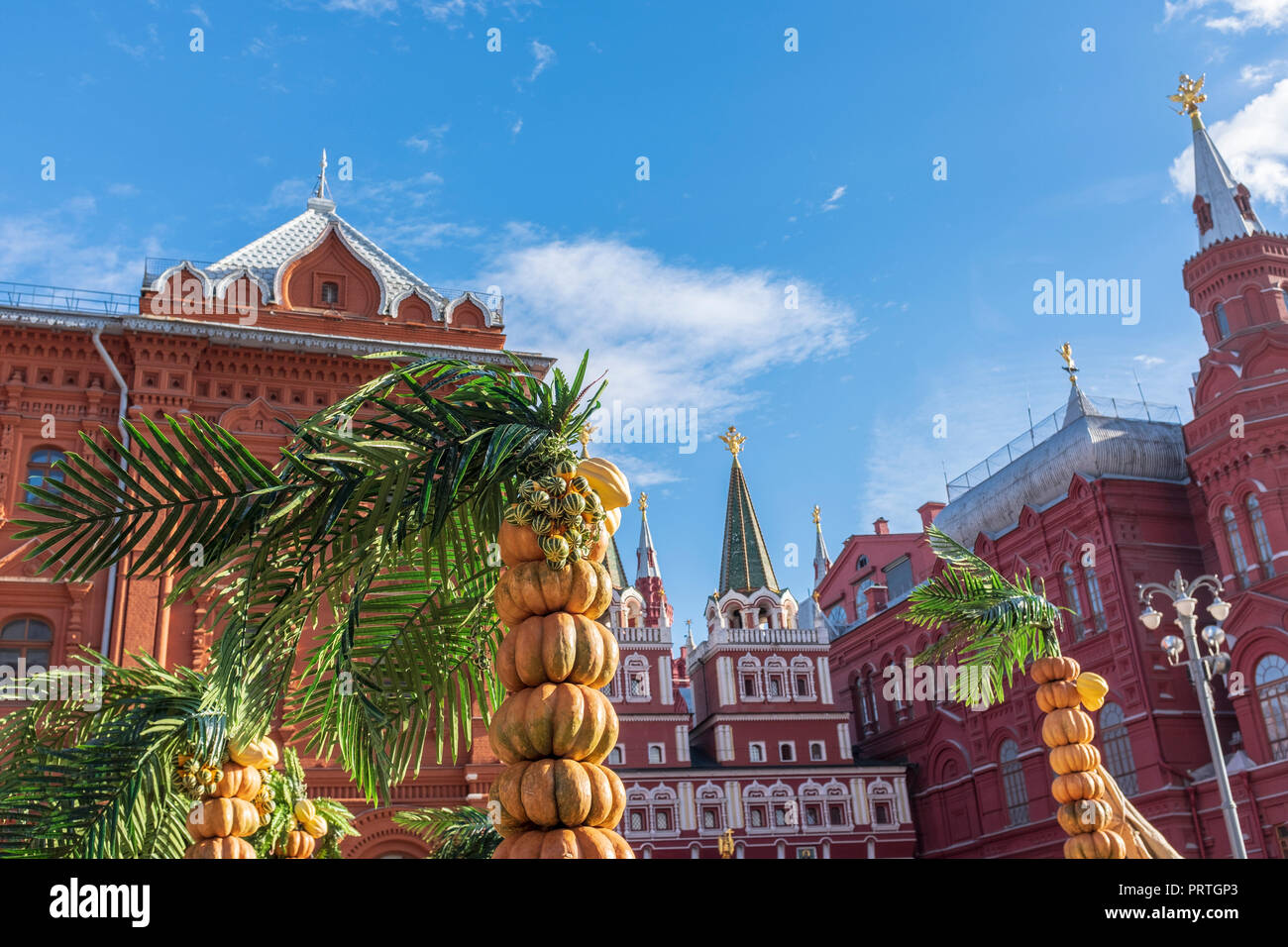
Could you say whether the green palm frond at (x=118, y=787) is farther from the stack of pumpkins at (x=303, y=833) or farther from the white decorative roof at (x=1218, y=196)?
the white decorative roof at (x=1218, y=196)

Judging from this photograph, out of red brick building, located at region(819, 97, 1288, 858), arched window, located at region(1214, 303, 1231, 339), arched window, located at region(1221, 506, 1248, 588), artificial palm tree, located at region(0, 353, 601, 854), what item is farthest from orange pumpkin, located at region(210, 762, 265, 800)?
arched window, located at region(1214, 303, 1231, 339)

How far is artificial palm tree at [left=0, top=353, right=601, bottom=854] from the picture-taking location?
443cm

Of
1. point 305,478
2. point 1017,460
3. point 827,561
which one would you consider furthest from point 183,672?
point 827,561

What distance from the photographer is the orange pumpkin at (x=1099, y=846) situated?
756cm

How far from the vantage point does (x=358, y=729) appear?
5000 millimetres

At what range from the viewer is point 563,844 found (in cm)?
403

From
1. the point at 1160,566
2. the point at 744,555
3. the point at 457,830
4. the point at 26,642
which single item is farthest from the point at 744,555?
the point at 457,830

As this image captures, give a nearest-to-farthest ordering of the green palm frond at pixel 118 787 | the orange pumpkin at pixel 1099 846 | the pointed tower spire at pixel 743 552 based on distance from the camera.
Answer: the green palm frond at pixel 118 787 → the orange pumpkin at pixel 1099 846 → the pointed tower spire at pixel 743 552

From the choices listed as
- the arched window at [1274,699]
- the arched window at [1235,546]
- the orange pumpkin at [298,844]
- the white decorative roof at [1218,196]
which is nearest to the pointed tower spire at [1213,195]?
the white decorative roof at [1218,196]

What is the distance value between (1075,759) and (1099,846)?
2.16 feet

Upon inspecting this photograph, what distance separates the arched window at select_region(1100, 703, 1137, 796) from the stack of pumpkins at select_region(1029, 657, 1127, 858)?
91.4 feet

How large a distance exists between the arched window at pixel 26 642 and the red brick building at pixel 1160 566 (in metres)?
28.3

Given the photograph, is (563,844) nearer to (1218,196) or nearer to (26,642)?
(26,642)
